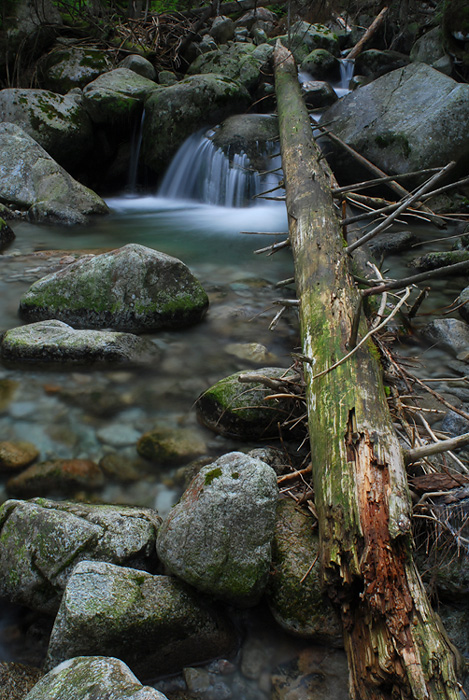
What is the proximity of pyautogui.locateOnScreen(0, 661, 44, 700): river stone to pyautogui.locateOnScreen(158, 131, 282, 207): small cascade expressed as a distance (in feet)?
28.9

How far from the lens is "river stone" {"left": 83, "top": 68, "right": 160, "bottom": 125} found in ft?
33.8

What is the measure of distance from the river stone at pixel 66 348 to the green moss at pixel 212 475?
200 cm

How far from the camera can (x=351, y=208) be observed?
26.5ft

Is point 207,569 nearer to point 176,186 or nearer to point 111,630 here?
point 111,630

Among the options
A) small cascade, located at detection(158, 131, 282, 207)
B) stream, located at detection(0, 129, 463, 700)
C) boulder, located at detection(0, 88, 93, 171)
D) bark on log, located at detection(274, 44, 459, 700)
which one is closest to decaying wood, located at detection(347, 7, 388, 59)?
small cascade, located at detection(158, 131, 282, 207)

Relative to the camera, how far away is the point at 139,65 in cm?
1216

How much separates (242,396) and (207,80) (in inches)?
379

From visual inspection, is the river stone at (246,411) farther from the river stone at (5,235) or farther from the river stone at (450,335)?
the river stone at (5,235)

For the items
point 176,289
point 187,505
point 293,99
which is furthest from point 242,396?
point 293,99

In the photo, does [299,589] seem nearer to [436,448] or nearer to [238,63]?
[436,448]

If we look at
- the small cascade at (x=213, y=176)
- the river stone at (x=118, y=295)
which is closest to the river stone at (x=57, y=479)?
the river stone at (x=118, y=295)

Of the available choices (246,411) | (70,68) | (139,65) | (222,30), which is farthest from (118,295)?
(222,30)

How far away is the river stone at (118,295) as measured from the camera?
445 centimetres

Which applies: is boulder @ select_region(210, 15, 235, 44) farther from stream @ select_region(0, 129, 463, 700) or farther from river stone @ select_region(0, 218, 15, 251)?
river stone @ select_region(0, 218, 15, 251)
